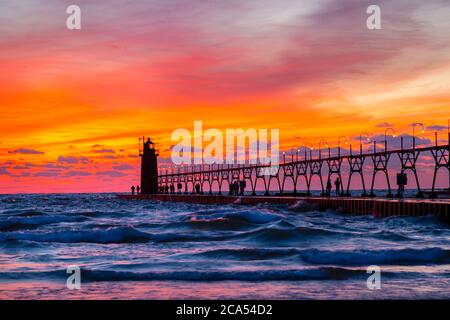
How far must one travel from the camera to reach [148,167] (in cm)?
11981

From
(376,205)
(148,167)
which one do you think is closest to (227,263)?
(376,205)

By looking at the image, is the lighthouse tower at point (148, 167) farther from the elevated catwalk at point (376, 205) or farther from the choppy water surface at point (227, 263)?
the choppy water surface at point (227, 263)

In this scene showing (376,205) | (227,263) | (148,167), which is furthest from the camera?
(148,167)

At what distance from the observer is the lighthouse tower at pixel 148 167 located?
118562 mm

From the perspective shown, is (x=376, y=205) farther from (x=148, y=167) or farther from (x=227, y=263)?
(x=148, y=167)

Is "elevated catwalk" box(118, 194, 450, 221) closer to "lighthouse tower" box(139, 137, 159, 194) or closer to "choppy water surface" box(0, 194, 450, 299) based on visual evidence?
"choppy water surface" box(0, 194, 450, 299)

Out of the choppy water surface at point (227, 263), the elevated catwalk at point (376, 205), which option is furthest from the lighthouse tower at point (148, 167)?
the choppy water surface at point (227, 263)

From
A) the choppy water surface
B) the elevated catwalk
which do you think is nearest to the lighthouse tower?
the elevated catwalk

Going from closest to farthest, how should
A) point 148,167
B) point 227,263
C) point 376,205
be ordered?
point 227,263 < point 376,205 < point 148,167

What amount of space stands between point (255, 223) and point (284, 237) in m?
9.89

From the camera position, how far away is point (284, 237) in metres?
26.3
